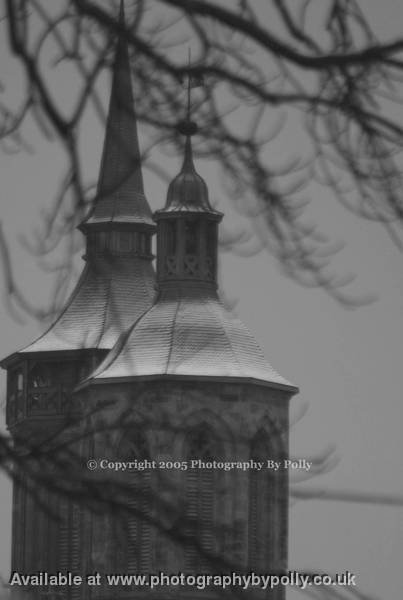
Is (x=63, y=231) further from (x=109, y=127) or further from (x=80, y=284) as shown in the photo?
(x=80, y=284)

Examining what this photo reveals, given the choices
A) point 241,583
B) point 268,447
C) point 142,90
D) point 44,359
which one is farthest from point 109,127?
point 44,359

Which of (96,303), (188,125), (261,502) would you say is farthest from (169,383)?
(188,125)

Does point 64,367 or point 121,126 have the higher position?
point 64,367

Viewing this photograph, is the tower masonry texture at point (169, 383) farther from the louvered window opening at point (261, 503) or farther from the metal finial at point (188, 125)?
the metal finial at point (188, 125)

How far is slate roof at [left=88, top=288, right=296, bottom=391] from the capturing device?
59281 mm

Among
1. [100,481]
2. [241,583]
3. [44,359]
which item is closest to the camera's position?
[100,481]

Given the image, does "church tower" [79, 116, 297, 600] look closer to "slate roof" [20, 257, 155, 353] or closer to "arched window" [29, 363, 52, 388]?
"slate roof" [20, 257, 155, 353]

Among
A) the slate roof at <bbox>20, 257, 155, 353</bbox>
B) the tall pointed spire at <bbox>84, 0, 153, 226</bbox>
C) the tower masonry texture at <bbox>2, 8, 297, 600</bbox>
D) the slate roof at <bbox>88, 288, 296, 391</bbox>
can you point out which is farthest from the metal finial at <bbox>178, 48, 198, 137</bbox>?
the slate roof at <bbox>20, 257, 155, 353</bbox>

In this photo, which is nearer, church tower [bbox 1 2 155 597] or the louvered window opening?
the louvered window opening

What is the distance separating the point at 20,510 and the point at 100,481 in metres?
53.4

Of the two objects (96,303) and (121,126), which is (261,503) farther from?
(121,126)

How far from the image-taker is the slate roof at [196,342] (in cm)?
5928

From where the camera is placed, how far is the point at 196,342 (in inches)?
2387

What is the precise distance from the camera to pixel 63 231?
45.0 ft
